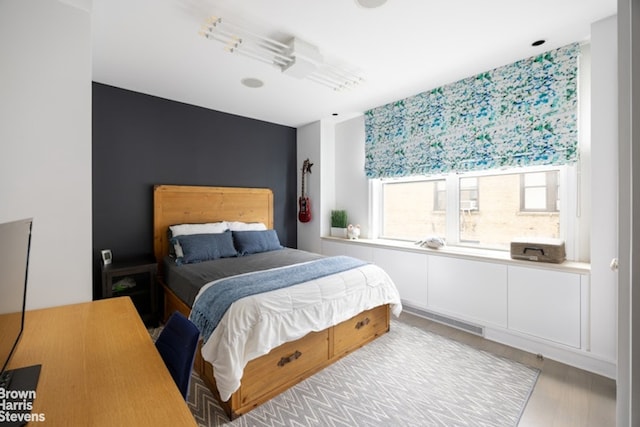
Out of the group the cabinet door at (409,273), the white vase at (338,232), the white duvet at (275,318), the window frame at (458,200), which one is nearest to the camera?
the white duvet at (275,318)

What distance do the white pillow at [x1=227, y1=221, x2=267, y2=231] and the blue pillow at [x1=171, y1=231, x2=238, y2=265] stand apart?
367 mm

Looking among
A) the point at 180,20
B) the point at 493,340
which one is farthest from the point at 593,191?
the point at 180,20

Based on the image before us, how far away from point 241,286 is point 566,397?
237 centimetres

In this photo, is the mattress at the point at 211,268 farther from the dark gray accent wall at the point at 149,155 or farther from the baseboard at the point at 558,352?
the baseboard at the point at 558,352

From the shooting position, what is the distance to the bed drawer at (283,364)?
5.89ft

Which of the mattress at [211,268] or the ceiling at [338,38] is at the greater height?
the ceiling at [338,38]

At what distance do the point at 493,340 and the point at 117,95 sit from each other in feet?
15.4

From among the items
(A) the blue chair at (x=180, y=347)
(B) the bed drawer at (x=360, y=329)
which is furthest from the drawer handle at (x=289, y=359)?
(A) the blue chair at (x=180, y=347)

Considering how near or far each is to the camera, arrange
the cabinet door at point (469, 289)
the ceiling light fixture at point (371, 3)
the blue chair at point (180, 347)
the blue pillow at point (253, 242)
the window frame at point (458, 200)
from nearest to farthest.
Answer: the blue chair at point (180, 347), the ceiling light fixture at point (371, 3), the window frame at point (458, 200), the cabinet door at point (469, 289), the blue pillow at point (253, 242)

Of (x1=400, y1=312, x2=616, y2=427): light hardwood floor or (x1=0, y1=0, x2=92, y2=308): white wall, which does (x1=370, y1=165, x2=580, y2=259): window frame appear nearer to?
(x1=400, y1=312, x2=616, y2=427): light hardwood floor

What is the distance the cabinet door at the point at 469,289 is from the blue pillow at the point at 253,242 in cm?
196

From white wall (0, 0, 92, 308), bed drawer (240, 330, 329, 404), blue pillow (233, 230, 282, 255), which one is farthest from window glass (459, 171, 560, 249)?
white wall (0, 0, 92, 308)

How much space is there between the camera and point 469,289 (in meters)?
2.78

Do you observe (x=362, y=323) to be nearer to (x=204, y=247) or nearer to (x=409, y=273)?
(x=409, y=273)
